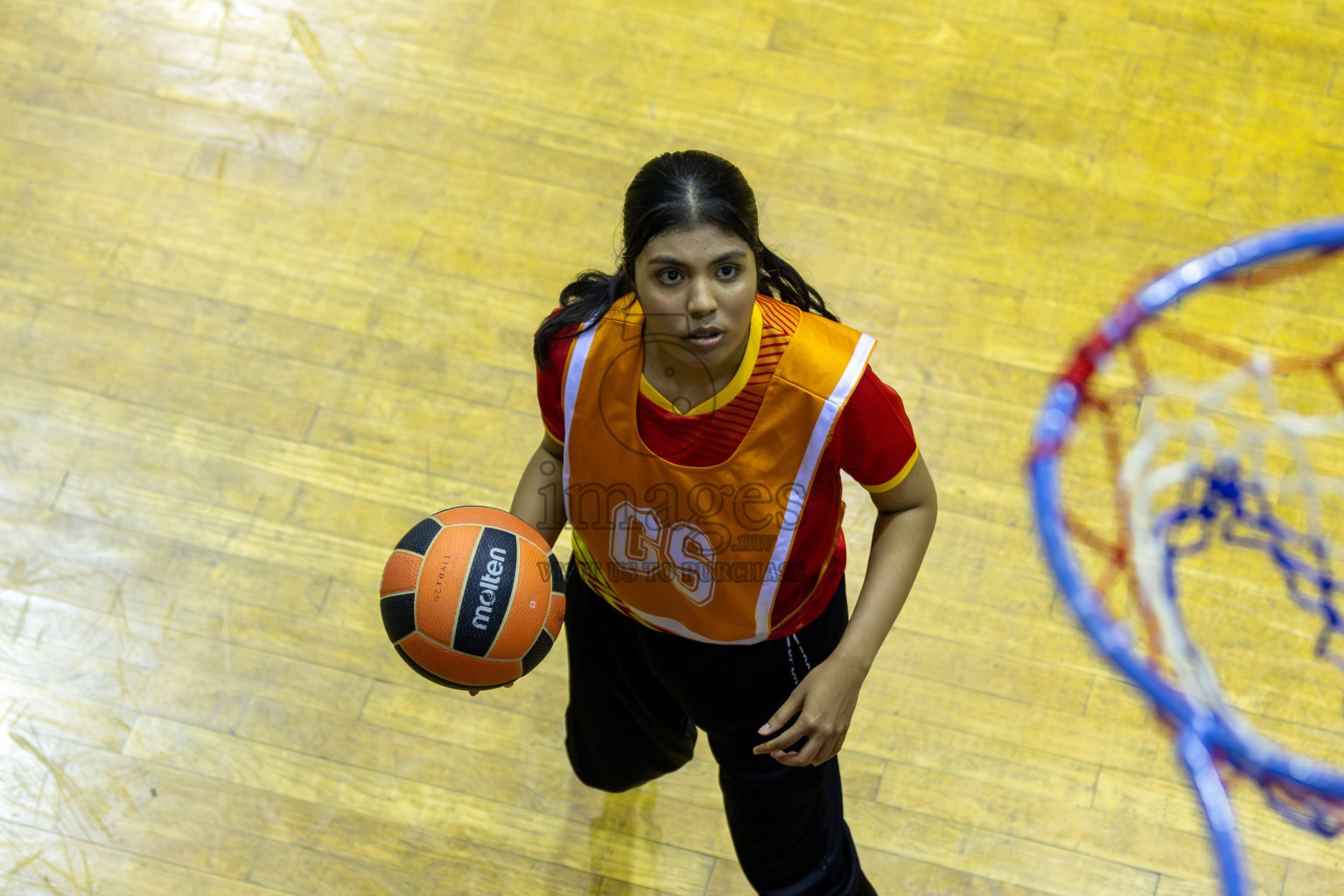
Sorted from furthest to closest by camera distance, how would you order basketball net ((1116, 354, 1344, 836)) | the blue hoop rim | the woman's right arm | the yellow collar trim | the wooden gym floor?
the wooden gym floor, the woman's right arm, the yellow collar trim, basketball net ((1116, 354, 1344, 836)), the blue hoop rim

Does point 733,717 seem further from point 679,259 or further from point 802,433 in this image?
point 679,259

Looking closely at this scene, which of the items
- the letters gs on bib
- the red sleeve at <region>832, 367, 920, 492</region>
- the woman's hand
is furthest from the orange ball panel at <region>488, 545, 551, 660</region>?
the red sleeve at <region>832, 367, 920, 492</region>

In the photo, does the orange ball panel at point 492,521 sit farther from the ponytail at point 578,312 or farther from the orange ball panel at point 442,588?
the ponytail at point 578,312

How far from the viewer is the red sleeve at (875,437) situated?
1601 millimetres

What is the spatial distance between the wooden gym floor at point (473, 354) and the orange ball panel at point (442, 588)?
0.88 m

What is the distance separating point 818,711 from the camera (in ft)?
5.47

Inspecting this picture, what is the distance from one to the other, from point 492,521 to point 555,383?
25 centimetres

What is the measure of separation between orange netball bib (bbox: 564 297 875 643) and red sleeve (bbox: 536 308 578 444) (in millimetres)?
17

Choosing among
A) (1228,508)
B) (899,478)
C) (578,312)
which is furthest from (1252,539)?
(578,312)

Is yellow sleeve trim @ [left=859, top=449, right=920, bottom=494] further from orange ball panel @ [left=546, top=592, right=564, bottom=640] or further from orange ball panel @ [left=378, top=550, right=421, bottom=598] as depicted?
orange ball panel @ [left=378, top=550, right=421, bottom=598]

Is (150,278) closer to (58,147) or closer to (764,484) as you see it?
(58,147)

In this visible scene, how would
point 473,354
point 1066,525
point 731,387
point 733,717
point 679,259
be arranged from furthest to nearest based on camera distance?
point 473,354, point 733,717, point 731,387, point 679,259, point 1066,525

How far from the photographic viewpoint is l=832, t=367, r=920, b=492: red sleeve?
1601mm

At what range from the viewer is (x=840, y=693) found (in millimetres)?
1675
